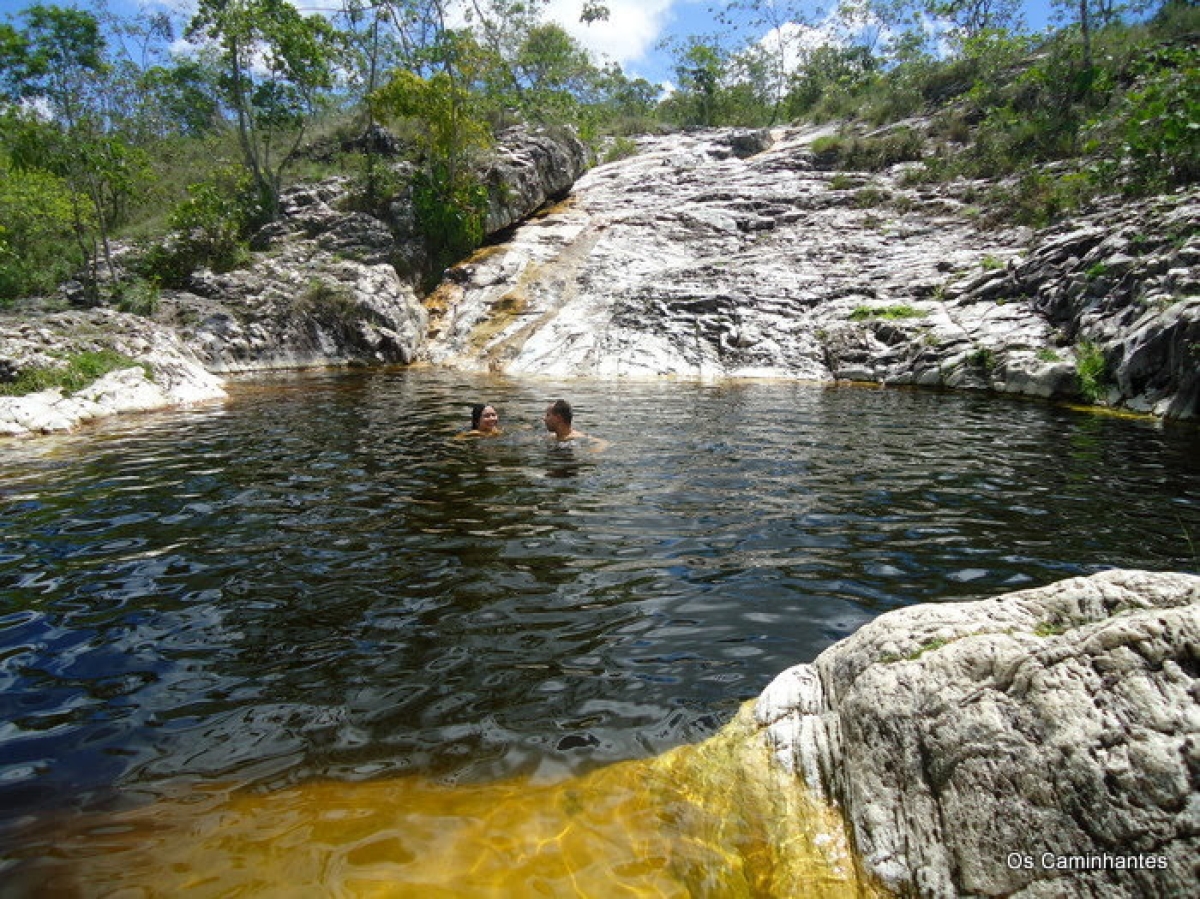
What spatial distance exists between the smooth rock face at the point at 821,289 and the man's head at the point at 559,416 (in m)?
10.6

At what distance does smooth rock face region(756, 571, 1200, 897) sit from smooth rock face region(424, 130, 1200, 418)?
472 inches

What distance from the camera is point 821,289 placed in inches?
861

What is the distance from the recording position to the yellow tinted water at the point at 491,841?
2.28 meters

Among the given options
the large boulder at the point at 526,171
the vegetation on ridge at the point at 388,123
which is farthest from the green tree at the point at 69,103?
the large boulder at the point at 526,171

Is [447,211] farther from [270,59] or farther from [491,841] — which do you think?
[491,841]

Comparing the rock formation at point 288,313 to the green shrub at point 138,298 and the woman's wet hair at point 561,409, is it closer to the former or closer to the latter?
the green shrub at point 138,298

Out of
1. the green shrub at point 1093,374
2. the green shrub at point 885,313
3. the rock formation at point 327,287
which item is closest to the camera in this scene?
the green shrub at point 1093,374

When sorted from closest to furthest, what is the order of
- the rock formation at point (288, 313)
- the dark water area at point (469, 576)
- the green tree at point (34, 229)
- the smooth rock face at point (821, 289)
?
the dark water area at point (469, 576) < the rock formation at point (288, 313) < the smooth rock face at point (821, 289) < the green tree at point (34, 229)

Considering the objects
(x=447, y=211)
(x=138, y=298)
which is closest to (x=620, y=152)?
(x=447, y=211)

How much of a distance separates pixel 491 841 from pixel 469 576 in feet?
7.94

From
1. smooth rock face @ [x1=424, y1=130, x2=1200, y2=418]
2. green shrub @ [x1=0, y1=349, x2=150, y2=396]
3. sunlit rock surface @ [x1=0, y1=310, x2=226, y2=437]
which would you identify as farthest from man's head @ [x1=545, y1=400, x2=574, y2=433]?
smooth rock face @ [x1=424, y1=130, x2=1200, y2=418]

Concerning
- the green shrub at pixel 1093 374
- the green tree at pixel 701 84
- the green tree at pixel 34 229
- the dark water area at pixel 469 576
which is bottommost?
the dark water area at pixel 469 576

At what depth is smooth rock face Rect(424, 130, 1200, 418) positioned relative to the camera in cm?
1369

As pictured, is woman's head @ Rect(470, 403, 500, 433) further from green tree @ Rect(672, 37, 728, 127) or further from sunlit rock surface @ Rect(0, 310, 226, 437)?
green tree @ Rect(672, 37, 728, 127)
